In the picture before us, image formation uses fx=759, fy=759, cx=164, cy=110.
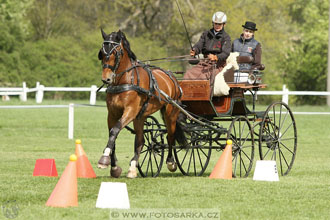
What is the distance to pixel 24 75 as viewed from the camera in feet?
147

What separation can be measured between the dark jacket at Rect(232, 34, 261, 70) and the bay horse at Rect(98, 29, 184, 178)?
→ 1496 mm

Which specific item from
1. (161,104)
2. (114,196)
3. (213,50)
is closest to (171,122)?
(161,104)

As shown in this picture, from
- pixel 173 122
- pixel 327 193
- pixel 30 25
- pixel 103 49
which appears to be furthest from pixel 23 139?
pixel 30 25

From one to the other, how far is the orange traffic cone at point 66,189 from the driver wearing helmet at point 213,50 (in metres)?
4.17

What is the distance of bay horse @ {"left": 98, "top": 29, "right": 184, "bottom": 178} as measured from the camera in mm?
9867

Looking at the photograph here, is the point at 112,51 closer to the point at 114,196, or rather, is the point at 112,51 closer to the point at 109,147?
the point at 109,147

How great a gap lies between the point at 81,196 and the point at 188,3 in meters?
35.8

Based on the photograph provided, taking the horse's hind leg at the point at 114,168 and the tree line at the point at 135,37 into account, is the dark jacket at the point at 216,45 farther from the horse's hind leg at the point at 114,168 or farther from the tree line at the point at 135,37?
the tree line at the point at 135,37

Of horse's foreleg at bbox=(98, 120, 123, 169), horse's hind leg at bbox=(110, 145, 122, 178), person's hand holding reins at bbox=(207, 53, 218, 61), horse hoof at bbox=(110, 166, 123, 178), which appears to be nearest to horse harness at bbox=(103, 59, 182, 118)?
horse's foreleg at bbox=(98, 120, 123, 169)

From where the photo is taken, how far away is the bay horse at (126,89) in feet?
32.4

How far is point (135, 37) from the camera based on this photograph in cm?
4719

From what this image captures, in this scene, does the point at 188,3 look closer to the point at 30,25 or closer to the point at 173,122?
the point at 30,25

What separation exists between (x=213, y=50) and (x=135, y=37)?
35.9 metres

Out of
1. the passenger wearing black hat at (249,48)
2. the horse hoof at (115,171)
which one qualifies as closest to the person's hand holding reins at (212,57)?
the passenger wearing black hat at (249,48)
